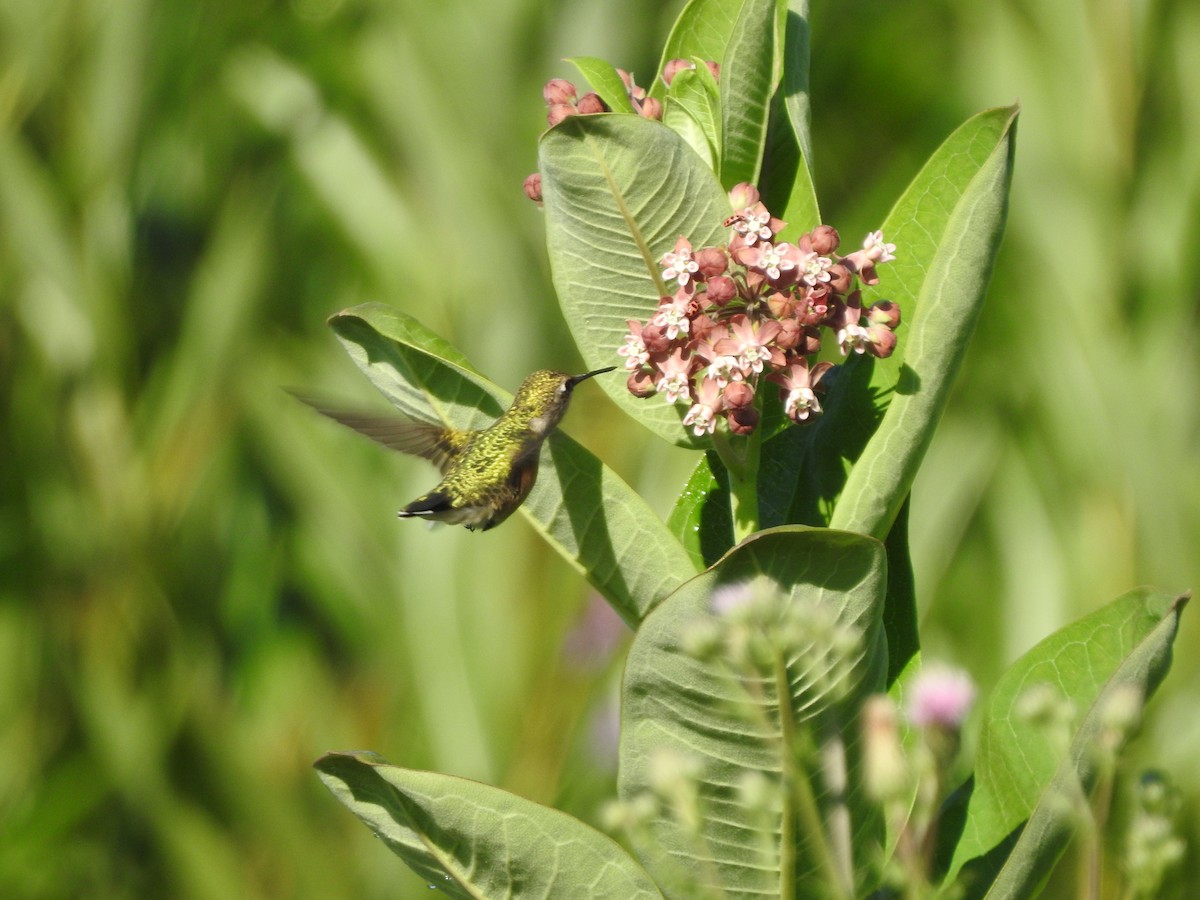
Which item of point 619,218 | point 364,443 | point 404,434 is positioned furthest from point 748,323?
point 364,443

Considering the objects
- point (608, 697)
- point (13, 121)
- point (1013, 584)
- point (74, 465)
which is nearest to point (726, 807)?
point (608, 697)

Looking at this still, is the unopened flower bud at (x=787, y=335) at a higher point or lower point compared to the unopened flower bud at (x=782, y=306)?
lower

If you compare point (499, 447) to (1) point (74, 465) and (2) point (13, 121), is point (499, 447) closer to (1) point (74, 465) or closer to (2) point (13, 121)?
(1) point (74, 465)

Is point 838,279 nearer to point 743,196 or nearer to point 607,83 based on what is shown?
point 743,196

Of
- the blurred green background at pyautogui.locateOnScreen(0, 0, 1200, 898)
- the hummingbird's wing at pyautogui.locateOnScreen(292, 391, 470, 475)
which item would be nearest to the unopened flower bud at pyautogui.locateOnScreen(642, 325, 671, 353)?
the hummingbird's wing at pyautogui.locateOnScreen(292, 391, 470, 475)

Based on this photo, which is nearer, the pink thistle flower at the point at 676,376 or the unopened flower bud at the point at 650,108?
the pink thistle flower at the point at 676,376

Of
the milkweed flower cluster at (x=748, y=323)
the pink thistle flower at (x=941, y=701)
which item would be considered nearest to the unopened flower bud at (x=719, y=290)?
the milkweed flower cluster at (x=748, y=323)

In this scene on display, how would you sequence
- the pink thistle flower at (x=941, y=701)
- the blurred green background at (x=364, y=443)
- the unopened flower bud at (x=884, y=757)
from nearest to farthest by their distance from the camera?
the unopened flower bud at (x=884, y=757) < the pink thistle flower at (x=941, y=701) < the blurred green background at (x=364, y=443)

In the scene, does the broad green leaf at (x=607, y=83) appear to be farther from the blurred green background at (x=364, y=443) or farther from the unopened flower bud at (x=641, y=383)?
the blurred green background at (x=364, y=443)
